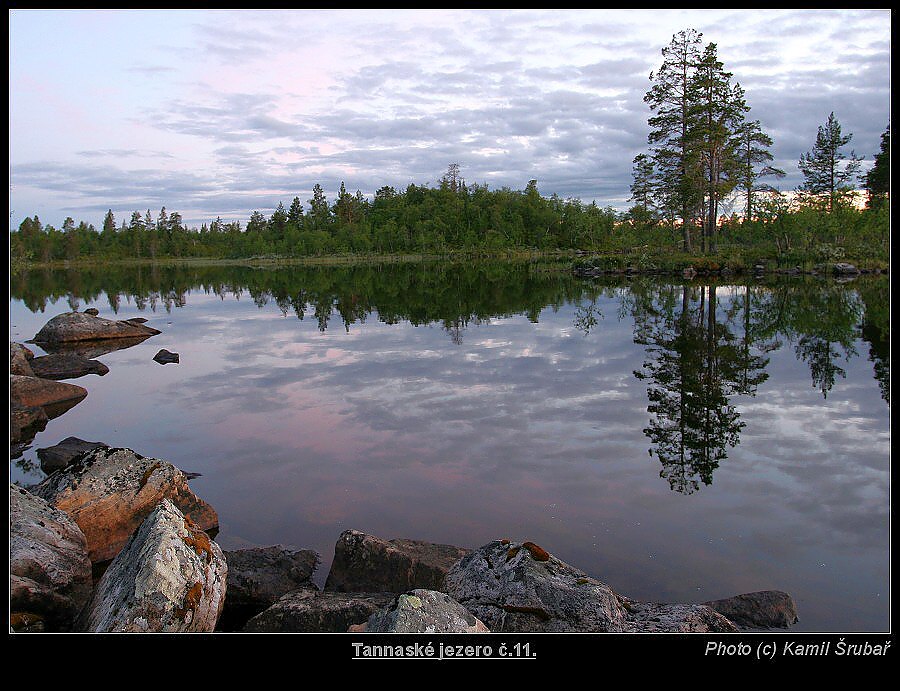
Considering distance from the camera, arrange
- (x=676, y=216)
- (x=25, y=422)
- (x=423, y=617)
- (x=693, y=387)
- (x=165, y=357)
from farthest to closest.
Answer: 1. (x=676, y=216)
2. (x=165, y=357)
3. (x=693, y=387)
4. (x=25, y=422)
5. (x=423, y=617)

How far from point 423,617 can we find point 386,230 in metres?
111

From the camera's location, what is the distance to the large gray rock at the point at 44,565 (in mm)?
4977

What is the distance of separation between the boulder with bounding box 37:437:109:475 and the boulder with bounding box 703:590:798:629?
8248 mm

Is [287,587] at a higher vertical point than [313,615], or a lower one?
lower

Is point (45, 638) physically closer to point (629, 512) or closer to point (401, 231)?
point (629, 512)

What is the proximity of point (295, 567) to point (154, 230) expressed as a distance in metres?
144

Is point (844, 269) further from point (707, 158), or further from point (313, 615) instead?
point (313, 615)

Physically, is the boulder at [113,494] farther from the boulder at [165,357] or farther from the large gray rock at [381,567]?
the boulder at [165,357]

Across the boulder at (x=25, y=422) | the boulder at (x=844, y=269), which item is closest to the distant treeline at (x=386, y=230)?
the boulder at (x=844, y=269)

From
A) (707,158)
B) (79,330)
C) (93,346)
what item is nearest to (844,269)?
(707,158)

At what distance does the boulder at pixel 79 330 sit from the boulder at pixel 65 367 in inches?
182

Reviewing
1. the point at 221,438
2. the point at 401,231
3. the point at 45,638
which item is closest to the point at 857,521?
the point at 45,638

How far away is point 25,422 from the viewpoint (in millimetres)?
11383

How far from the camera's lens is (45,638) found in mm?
3973
